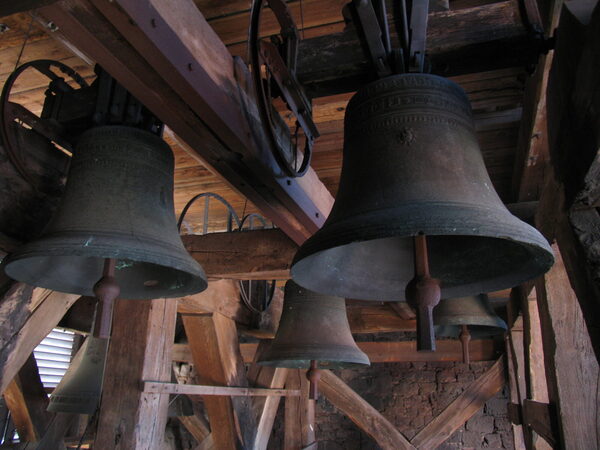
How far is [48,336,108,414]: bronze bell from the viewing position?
107 inches

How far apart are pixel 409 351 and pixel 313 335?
2503 mm

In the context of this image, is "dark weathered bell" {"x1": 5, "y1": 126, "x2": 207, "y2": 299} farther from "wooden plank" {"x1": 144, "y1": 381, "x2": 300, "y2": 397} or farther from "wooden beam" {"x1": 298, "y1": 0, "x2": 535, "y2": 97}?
"wooden plank" {"x1": 144, "y1": 381, "x2": 300, "y2": 397}

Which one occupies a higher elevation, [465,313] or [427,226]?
[465,313]

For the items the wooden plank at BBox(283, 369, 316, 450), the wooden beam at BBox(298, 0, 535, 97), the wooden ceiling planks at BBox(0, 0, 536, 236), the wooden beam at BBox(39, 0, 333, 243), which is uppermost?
the wooden ceiling planks at BBox(0, 0, 536, 236)

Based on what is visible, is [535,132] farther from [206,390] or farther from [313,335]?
[206,390]

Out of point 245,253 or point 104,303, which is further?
point 245,253

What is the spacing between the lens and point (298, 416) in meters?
4.13

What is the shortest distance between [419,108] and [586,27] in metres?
0.35

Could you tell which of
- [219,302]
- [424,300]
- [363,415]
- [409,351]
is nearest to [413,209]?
[424,300]

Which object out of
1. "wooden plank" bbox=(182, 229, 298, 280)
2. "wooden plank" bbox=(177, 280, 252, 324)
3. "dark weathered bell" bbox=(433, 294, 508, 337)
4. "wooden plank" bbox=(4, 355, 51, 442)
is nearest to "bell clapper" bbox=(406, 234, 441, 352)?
"wooden plank" bbox=(182, 229, 298, 280)

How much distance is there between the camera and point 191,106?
1157 millimetres

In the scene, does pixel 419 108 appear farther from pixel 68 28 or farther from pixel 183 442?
pixel 183 442

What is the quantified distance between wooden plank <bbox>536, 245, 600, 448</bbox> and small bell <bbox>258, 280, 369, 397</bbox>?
803 millimetres

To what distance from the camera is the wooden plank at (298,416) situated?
410 cm
